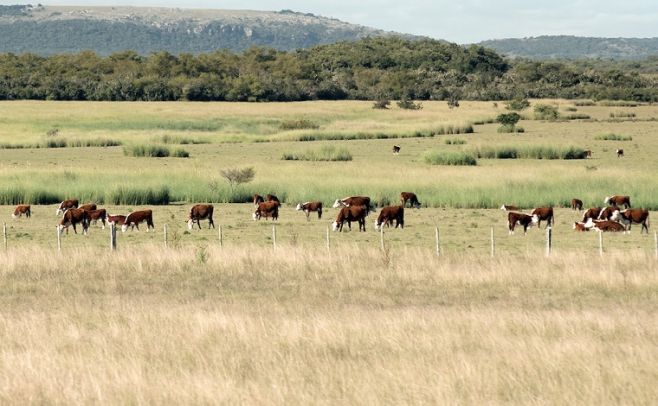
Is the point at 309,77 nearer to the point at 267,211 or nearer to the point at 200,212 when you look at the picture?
the point at 267,211

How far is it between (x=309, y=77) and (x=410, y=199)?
11916 centimetres

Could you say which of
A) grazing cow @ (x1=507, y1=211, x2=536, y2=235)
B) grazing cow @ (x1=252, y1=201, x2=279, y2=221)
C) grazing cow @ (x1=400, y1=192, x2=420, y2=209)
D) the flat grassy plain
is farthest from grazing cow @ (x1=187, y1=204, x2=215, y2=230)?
grazing cow @ (x1=507, y1=211, x2=536, y2=235)

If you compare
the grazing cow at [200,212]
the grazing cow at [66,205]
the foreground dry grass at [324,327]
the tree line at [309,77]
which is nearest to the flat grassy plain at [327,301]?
the foreground dry grass at [324,327]

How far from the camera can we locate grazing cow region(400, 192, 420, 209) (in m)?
38.8

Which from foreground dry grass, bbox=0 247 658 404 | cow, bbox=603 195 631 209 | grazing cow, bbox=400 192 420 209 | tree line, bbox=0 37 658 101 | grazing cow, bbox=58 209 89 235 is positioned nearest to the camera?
foreground dry grass, bbox=0 247 658 404

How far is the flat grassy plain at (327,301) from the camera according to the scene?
12.6 metres

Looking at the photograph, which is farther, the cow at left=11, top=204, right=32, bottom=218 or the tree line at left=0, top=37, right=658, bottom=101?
the tree line at left=0, top=37, right=658, bottom=101

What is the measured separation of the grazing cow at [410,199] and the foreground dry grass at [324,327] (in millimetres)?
13894

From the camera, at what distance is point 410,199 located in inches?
1539

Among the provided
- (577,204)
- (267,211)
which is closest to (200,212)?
(267,211)

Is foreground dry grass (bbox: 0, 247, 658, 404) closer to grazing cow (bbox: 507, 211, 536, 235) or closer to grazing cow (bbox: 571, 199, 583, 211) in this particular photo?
grazing cow (bbox: 507, 211, 536, 235)

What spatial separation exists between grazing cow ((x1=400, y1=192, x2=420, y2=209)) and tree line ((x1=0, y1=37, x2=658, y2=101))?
86.2m

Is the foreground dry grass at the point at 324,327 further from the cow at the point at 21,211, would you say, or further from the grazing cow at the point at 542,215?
the cow at the point at 21,211

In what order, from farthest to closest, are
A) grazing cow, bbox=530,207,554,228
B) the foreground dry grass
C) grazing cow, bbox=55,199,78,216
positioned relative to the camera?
1. grazing cow, bbox=55,199,78,216
2. grazing cow, bbox=530,207,554,228
3. the foreground dry grass
